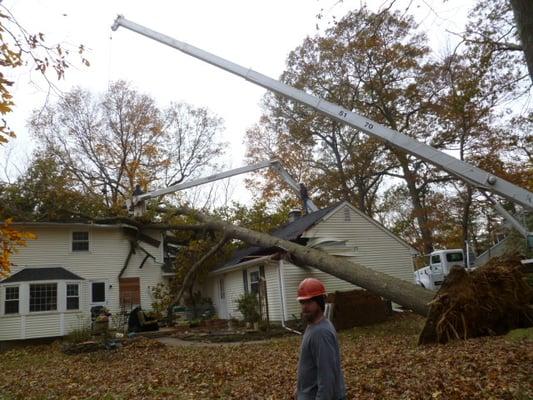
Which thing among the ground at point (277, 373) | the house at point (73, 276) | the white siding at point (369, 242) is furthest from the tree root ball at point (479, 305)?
the house at point (73, 276)

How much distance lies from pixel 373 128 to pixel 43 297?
17.5 meters

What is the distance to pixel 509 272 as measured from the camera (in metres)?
9.98

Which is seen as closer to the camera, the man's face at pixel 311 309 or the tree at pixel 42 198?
the man's face at pixel 311 309

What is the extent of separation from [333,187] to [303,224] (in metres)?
11.9

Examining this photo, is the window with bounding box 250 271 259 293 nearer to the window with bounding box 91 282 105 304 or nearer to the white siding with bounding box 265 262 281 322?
the white siding with bounding box 265 262 281 322

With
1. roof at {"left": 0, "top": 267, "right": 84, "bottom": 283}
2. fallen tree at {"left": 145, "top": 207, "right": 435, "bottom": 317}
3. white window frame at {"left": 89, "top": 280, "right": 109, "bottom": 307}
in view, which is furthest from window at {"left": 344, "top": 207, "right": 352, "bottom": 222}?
roof at {"left": 0, "top": 267, "right": 84, "bottom": 283}

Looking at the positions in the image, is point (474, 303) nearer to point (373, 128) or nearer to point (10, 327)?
point (373, 128)

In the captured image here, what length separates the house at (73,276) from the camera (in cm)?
2070

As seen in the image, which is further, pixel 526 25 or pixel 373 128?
pixel 373 128

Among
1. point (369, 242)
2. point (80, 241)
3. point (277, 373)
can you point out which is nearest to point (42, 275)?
point (80, 241)

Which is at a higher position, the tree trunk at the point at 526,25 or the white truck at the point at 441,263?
the tree trunk at the point at 526,25

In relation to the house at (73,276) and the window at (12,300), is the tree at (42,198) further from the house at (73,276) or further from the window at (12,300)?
the window at (12,300)

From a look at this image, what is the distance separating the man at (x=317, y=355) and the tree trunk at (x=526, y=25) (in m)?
4.03

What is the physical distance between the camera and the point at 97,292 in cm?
2341
